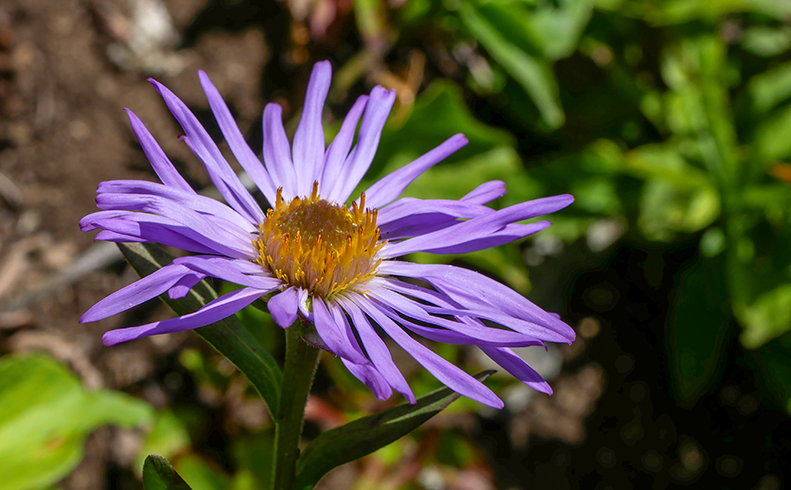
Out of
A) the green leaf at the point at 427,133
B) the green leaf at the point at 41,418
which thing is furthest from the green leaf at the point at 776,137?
the green leaf at the point at 41,418

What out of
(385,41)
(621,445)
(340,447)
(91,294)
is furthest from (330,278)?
(621,445)

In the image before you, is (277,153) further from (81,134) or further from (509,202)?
(81,134)

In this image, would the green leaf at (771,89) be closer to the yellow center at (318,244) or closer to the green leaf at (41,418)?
the yellow center at (318,244)

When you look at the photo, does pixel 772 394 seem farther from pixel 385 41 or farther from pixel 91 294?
pixel 91 294

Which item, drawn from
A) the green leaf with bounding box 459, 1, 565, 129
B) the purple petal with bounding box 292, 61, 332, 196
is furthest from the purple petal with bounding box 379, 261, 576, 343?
the green leaf with bounding box 459, 1, 565, 129

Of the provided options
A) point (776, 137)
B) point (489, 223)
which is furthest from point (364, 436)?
point (776, 137)

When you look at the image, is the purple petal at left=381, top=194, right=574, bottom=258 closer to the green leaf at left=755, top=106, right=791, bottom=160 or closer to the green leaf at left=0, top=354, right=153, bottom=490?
the green leaf at left=0, top=354, right=153, bottom=490
